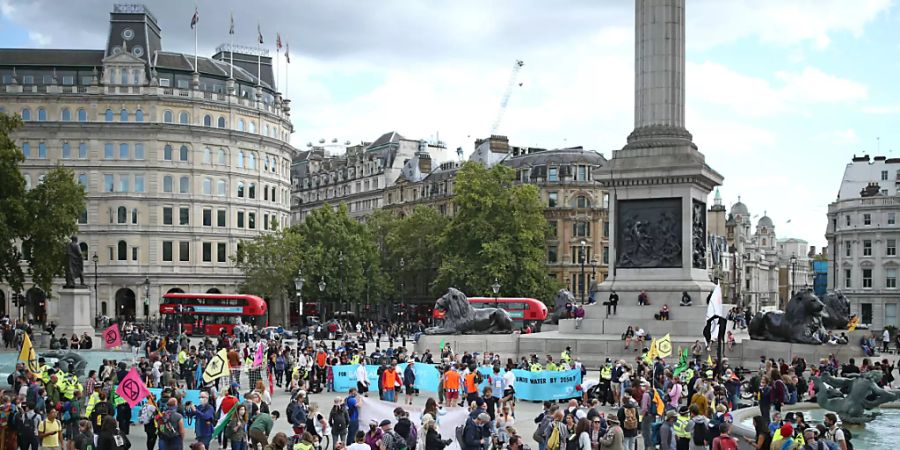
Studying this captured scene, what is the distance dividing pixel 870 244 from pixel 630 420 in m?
81.7

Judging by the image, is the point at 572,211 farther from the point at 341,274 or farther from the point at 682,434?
the point at 682,434

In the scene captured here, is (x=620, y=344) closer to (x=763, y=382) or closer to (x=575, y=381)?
(x=575, y=381)

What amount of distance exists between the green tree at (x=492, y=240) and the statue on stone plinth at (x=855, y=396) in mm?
53513

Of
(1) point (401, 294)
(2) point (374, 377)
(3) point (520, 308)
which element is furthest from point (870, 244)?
(2) point (374, 377)

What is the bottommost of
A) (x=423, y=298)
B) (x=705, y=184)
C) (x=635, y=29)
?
(x=423, y=298)

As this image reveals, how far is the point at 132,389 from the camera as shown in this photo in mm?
19953

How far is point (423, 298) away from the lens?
319ft

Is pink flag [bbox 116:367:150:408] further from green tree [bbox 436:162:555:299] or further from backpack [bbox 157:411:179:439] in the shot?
green tree [bbox 436:162:555:299]

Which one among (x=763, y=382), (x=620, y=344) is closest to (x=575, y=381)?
(x=763, y=382)

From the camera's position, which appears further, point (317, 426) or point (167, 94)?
point (167, 94)

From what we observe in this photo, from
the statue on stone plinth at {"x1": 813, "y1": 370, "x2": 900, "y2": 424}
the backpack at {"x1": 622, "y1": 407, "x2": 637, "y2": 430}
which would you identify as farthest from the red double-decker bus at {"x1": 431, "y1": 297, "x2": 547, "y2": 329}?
the backpack at {"x1": 622, "y1": 407, "x2": 637, "y2": 430}

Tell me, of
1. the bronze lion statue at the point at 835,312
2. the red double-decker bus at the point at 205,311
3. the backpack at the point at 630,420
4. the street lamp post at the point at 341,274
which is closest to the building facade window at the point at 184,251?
the street lamp post at the point at 341,274

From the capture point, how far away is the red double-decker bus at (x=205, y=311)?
62.8 m

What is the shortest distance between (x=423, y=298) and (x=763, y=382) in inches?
2966
